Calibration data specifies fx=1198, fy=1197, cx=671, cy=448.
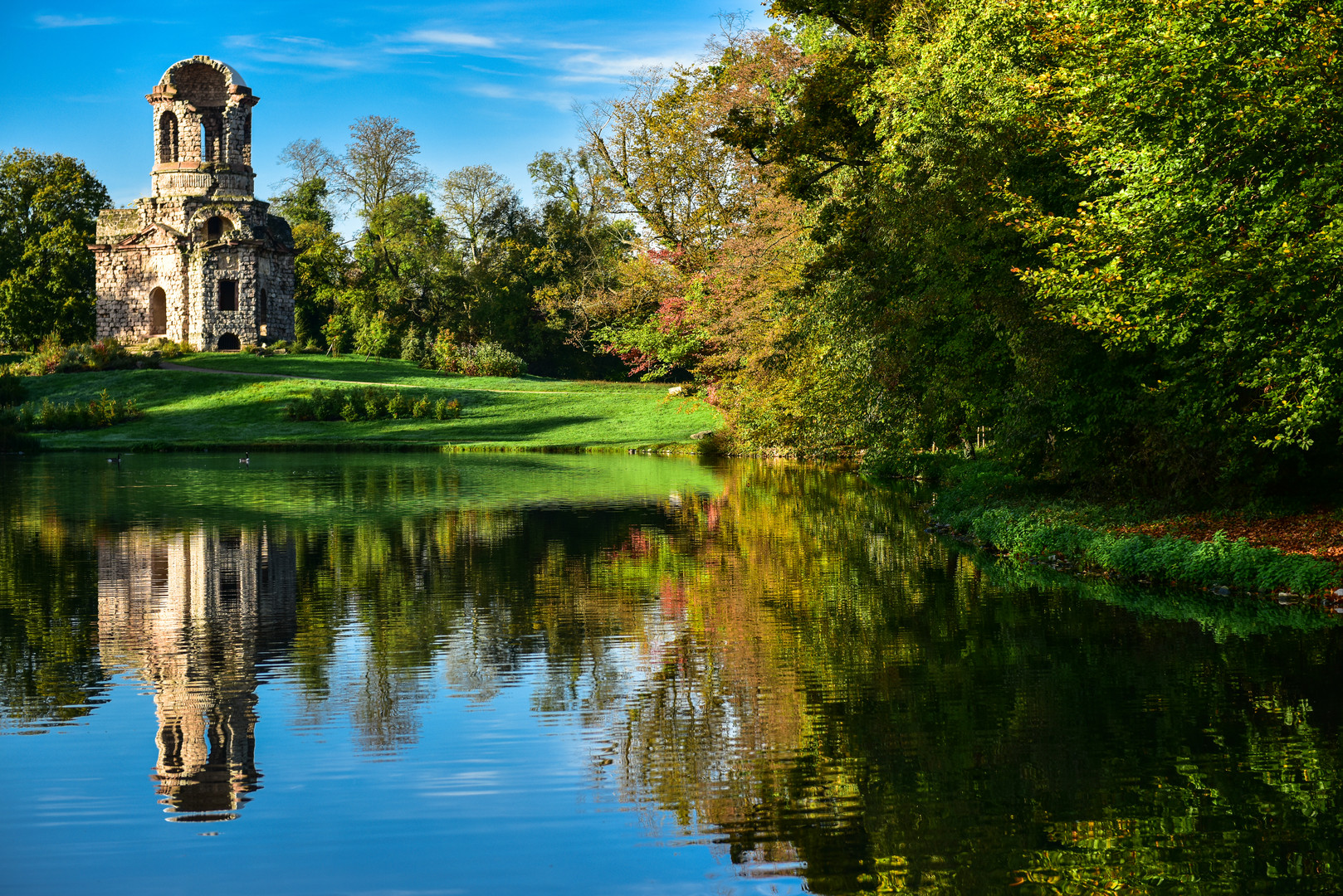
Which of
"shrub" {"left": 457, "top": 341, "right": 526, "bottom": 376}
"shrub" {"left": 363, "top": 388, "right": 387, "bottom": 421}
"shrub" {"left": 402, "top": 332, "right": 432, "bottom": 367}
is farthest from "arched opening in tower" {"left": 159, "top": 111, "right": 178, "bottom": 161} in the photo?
"shrub" {"left": 363, "top": 388, "right": 387, "bottom": 421}

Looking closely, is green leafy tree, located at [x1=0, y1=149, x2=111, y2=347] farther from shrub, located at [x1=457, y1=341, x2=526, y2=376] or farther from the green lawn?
shrub, located at [x1=457, y1=341, x2=526, y2=376]

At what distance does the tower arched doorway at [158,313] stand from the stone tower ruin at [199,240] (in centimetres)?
5

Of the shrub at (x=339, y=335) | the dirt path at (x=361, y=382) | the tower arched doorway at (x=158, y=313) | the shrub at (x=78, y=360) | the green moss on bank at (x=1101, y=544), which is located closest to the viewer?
the green moss on bank at (x=1101, y=544)

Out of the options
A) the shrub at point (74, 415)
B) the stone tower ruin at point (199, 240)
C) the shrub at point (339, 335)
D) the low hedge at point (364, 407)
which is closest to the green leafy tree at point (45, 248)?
the stone tower ruin at point (199, 240)

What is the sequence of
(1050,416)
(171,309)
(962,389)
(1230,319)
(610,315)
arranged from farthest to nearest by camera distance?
(171,309) < (610,315) < (962,389) < (1050,416) < (1230,319)

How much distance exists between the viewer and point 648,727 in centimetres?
901

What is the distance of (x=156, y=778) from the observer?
25.5ft

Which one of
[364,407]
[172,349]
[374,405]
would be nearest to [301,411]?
[364,407]

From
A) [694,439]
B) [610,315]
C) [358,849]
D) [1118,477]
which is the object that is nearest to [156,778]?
[358,849]

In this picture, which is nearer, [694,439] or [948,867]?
[948,867]

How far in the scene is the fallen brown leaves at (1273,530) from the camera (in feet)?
50.3

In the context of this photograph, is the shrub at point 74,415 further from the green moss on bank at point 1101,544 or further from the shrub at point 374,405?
the green moss on bank at point 1101,544

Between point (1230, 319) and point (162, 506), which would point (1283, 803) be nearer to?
point (1230, 319)

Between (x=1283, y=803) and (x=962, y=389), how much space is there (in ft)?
46.0
